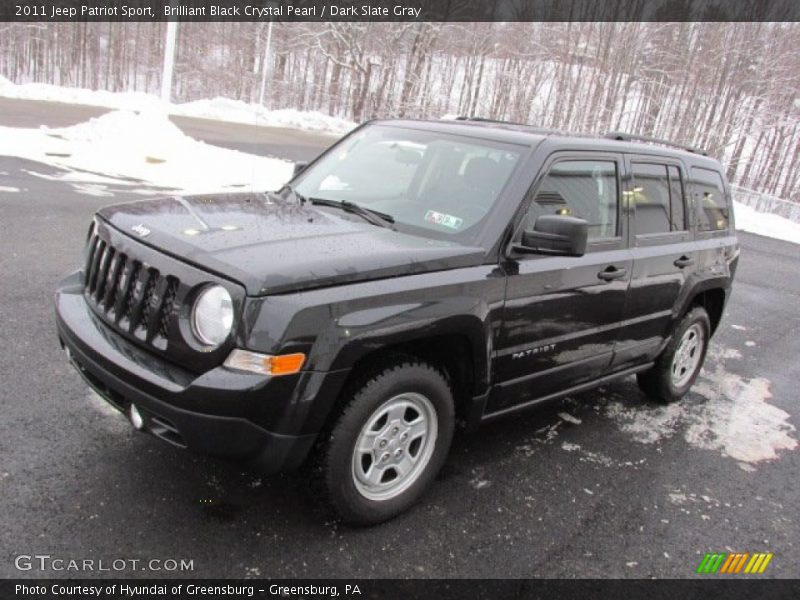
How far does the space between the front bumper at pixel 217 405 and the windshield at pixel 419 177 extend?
1262 mm

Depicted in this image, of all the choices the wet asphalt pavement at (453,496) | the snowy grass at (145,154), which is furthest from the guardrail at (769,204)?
the wet asphalt pavement at (453,496)

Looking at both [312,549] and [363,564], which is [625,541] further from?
[312,549]

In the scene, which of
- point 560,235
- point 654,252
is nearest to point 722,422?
point 654,252

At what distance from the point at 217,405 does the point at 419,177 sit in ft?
6.20

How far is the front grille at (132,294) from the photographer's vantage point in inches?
104

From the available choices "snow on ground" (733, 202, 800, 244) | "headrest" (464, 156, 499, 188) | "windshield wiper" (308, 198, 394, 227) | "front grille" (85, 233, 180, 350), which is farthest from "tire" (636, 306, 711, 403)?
"snow on ground" (733, 202, 800, 244)

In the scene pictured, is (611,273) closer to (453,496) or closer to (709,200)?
(453,496)

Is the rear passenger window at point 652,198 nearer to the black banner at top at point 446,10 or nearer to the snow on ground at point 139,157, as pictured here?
the snow on ground at point 139,157

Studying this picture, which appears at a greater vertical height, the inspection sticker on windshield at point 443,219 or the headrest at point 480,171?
the headrest at point 480,171

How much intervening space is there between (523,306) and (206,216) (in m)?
1.67

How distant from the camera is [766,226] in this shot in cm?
2103

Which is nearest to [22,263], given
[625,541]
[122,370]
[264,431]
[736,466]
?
[122,370]

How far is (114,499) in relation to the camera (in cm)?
294
